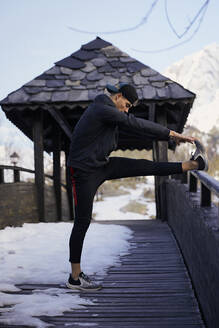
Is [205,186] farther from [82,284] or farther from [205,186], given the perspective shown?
[82,284]

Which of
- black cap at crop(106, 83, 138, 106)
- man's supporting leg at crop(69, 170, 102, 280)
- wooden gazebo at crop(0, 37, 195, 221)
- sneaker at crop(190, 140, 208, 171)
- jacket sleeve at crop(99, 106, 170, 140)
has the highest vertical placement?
wooden gazebo at crop(0, 37, 195, 221)

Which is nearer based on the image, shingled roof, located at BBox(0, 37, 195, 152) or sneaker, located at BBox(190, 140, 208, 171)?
sneaker, located at BBox(190, 140, 208, 171)

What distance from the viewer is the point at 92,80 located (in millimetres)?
8172

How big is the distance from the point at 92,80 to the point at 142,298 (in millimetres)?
5775

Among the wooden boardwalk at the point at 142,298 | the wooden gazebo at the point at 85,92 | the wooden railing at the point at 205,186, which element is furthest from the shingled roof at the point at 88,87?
the wooden boardwalk at the point at 142,298

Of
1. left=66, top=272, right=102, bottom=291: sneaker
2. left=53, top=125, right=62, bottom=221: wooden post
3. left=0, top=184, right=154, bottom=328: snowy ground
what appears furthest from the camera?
left=53, top=125, right=62, bottom=221: wooden post

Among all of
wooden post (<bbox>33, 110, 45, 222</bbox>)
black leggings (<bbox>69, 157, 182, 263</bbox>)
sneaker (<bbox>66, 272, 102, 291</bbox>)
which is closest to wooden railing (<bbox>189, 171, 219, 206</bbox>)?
black leggings (<bbox>69, 157, 182, 263</bbox>)

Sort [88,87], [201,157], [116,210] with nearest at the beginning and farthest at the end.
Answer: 1. [201,157]
2. [88,87]
3. [116,210]

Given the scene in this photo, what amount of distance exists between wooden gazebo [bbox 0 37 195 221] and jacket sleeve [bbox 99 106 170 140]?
435cm

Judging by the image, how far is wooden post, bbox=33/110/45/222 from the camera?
27.1ft

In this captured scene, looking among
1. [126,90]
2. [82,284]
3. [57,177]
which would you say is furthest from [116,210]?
[126,90]

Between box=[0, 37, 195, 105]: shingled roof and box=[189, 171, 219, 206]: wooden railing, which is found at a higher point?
box=[0, 37, 195, 105]: shingled roof

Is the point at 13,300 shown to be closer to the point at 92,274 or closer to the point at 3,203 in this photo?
the point at 92,274

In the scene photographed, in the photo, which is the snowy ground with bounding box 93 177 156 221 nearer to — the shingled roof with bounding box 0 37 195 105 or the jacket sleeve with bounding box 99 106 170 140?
the shingled roof with bounding box 0 37 195 105
